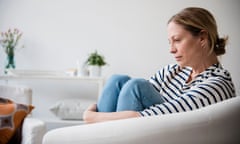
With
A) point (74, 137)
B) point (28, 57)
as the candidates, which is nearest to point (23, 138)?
point (74, 137)

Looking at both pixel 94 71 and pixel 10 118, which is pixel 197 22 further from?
pixel 94 71

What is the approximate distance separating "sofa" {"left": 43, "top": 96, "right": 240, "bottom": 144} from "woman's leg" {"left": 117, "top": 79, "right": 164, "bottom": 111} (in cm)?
26

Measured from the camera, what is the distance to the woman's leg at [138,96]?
3.39 feet

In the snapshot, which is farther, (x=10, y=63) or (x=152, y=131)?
(x=10, y=63)

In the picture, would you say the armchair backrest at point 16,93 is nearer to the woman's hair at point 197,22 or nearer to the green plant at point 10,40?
the green plant at point 10,40

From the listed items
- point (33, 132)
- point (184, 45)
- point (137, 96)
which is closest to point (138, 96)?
point (137, 96)

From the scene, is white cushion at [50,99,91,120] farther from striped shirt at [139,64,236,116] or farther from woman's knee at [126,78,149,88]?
woman's knee at [126,78,149,88]

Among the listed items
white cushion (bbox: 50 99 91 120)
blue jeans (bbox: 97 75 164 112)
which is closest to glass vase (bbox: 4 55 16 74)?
white cushion (bbox: 50 99 91 120)

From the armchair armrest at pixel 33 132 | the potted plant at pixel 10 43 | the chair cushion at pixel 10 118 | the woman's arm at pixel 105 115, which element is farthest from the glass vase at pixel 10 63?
the woman's arm at pixel 105 115

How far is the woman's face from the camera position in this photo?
112 centimetres

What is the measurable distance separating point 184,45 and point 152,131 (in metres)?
0.48

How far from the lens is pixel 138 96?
1034mm

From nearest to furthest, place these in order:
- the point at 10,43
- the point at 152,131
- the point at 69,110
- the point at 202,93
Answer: the point at 152,131 → the point at 202,93 → the point at 69,110 → the point at 10,43

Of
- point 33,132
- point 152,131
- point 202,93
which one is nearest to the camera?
point 152,131
